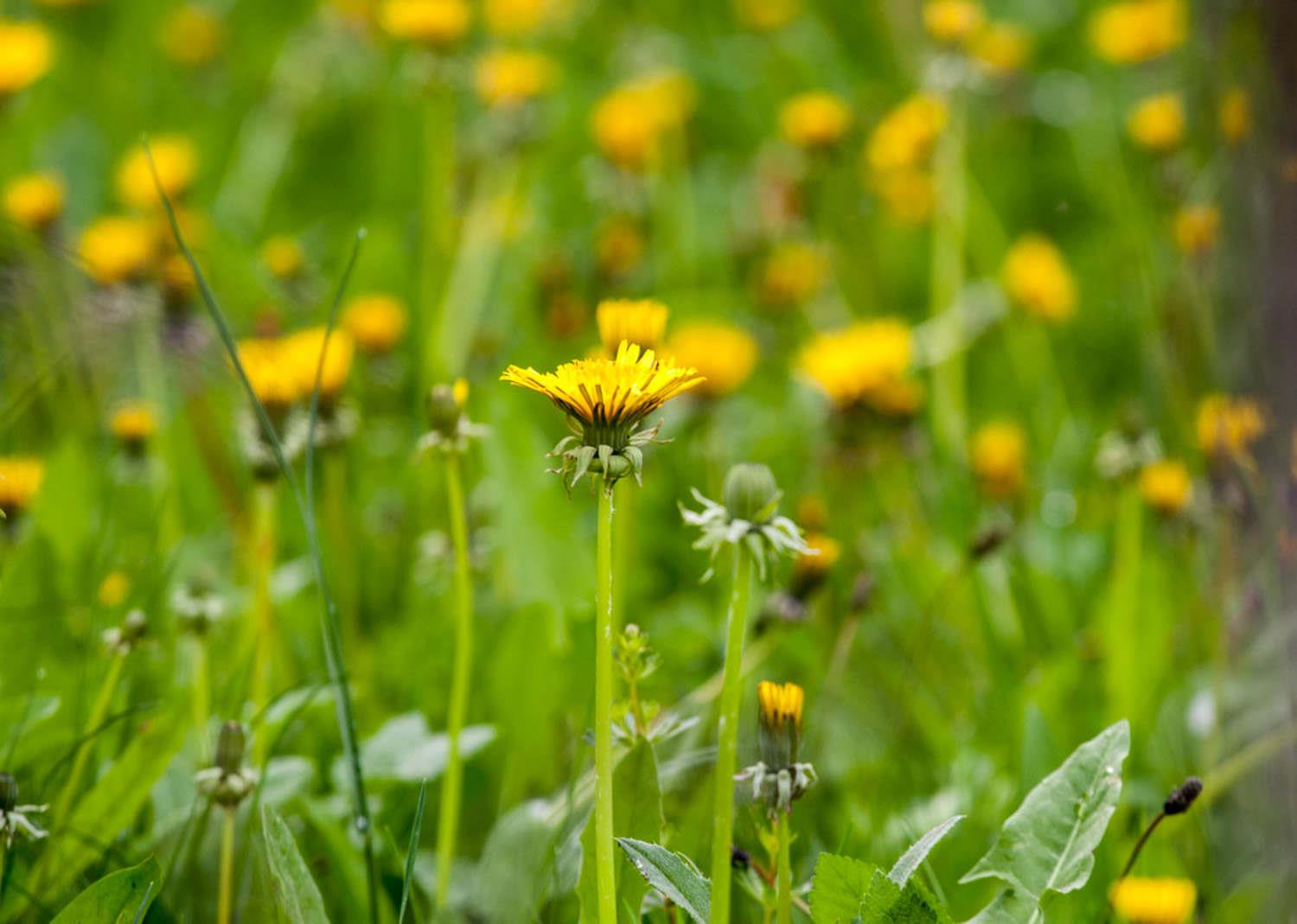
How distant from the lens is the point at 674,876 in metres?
0.72

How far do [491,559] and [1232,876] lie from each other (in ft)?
2.80

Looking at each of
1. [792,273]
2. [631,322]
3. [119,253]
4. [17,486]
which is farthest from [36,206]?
[631,322]

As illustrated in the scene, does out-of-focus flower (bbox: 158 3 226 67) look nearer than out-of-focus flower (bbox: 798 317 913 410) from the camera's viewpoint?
No

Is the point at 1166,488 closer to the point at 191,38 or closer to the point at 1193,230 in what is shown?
the point at 1193,230

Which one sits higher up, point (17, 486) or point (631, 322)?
point (631, 322)

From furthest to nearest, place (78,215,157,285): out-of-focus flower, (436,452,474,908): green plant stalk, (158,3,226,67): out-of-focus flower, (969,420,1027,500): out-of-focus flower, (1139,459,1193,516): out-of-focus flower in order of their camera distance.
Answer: (158,3,226,67): out-of-focus flower → (78,215,157,285): out-of-focus flower → (969,420,1027,500): out-of-focus flower → (1139,459,1193,516): out-of-focus flower → (436,452,474,908): green plant stalk

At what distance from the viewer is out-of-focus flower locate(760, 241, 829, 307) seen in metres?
2.29

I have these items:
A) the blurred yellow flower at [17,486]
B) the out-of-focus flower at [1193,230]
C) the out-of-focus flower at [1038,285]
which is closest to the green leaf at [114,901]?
the blurred yellow flower at [17,486]

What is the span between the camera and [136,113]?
2.98m

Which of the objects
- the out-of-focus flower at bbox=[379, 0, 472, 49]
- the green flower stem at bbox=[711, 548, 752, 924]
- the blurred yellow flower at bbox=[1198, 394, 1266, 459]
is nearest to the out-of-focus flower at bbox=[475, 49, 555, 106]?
the out-of-focus flower at bbox=[379, 0, 472, 49]

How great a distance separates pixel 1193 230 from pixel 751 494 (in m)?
1.38

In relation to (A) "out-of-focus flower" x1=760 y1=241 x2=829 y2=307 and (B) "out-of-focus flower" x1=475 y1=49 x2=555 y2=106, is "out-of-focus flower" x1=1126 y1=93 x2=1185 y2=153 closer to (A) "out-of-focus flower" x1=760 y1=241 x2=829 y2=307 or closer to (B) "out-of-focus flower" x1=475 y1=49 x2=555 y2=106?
(A) "out-of-focus flower" x1=760 y1=241 x2=829 y2=307

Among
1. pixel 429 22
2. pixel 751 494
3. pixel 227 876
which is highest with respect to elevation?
pixel 429 22

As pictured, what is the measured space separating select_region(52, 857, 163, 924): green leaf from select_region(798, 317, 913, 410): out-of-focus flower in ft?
3.35
